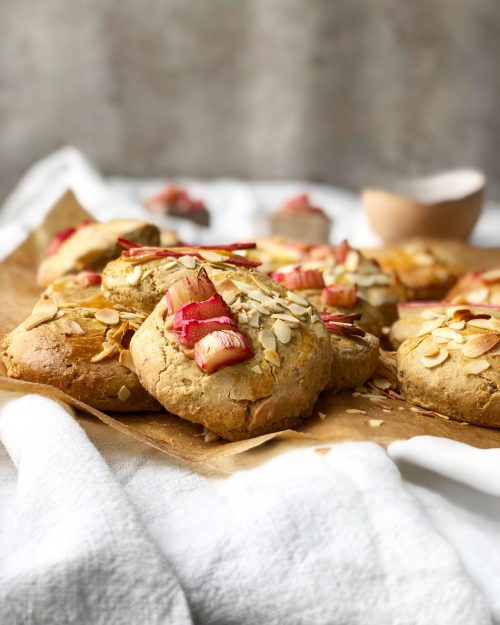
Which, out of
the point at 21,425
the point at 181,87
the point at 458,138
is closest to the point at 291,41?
the point at 181,87

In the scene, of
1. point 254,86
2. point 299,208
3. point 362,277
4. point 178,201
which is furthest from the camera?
point 254,86

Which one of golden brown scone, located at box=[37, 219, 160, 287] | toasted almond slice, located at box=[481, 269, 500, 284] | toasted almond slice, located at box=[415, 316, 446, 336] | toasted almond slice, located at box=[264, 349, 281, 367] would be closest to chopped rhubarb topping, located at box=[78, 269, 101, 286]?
golden brown scone, located at box=[37, 219, 160, 287]

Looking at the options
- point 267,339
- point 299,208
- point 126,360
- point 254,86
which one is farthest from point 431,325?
point 254,86

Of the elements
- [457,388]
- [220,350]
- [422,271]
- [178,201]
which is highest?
[220,350]

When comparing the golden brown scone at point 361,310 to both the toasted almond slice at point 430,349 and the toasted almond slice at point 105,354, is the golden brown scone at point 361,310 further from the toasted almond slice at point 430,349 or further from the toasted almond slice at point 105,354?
the toasted almond slice at point 105,354

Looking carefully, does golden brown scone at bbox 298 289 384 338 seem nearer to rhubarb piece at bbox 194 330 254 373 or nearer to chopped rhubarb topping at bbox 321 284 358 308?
chopped rhubarb topping at bbox 321 284 358 308

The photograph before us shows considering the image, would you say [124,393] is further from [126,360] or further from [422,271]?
[422,271]

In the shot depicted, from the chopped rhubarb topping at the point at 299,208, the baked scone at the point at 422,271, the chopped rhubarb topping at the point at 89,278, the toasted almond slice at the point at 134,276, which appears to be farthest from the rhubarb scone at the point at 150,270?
the chopped rhubarb topping at the point at 299,208
